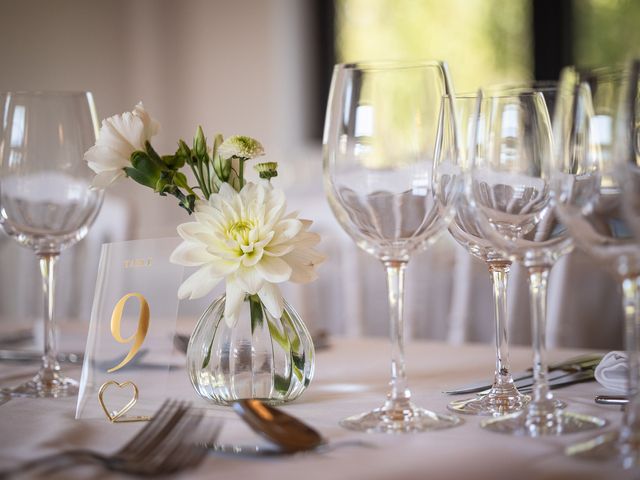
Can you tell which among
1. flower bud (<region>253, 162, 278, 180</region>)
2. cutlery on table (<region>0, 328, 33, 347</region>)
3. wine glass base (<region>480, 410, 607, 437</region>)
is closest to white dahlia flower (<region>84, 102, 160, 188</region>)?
flower bud (<region>253, 162, 278, 180</region>)

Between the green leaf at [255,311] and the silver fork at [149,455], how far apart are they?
0.53 ft

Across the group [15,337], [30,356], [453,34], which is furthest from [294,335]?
[453,34]

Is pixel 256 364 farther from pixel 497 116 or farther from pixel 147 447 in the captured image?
pixel 497 116

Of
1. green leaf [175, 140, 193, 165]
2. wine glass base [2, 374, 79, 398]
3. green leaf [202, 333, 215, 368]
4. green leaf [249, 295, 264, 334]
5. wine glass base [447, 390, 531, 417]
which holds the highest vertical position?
green leaf [175, 140, 193, 165]

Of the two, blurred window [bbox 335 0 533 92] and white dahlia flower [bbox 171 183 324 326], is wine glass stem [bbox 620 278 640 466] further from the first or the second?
blurred window [bbox 335 0 533 92]

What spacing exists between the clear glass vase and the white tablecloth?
29mm

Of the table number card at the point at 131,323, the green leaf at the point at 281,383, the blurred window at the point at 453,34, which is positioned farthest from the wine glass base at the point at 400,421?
the blurred window at the point at 453,34

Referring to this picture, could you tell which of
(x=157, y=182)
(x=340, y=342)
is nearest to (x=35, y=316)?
(x=340, y=342)

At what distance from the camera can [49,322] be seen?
3.42ft

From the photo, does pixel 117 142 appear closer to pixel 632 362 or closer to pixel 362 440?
pixel 362 440

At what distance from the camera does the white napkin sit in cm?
86

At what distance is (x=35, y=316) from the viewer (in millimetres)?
2271

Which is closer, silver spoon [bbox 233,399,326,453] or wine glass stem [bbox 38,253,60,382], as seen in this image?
silver spoon [bbox 233,399,326,453]

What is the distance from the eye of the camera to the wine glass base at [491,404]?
0.81 meters
